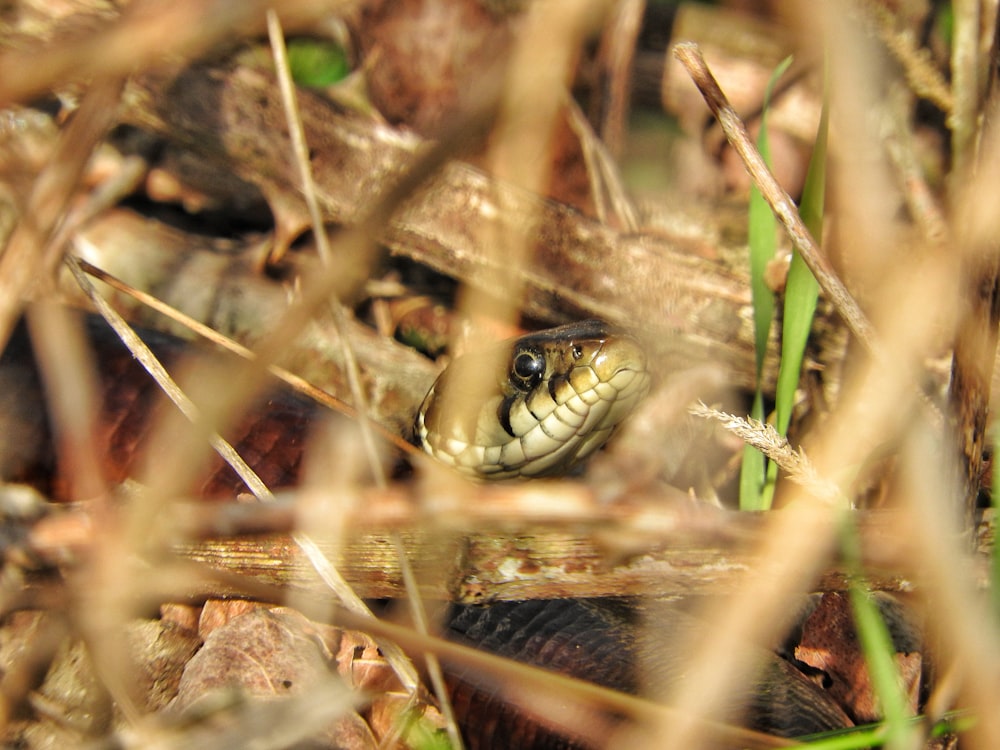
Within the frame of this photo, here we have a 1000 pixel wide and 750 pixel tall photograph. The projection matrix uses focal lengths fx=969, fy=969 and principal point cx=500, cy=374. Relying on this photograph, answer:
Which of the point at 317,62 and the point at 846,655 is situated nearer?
the point at 846,655

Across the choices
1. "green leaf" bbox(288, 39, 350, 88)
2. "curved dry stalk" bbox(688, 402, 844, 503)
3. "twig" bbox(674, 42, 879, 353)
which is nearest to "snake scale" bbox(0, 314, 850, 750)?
"curved dry stalk" bbox(688, 402, 844, 503)

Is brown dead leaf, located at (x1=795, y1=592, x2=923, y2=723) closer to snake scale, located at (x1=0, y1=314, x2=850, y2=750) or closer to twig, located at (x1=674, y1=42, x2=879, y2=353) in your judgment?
snake scale, located at (x1=0, y1=314, x2=850, y2=750)

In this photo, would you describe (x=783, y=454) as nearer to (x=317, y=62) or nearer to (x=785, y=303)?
(x=785, y=303)

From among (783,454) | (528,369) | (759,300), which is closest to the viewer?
(783,454)

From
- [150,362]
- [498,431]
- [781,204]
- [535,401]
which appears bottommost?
[498,431]

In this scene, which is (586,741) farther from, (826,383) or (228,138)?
(228,138)

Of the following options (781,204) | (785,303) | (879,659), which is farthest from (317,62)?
(879,659)

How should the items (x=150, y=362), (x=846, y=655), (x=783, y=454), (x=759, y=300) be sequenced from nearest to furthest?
(x=783, y=454), (x=150, y=362), (x=846, y=655), (x=759, y=300)

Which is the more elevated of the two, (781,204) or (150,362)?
(781,204)

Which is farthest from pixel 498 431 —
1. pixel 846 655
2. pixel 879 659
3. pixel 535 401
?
pixel 879 659
